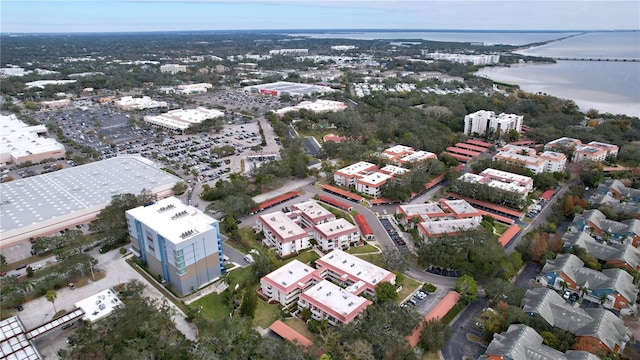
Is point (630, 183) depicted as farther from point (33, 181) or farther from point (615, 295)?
point (33, 181)

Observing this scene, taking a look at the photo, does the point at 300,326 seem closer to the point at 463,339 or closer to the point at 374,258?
the point at 374,258

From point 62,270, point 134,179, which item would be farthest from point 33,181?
point 62,270

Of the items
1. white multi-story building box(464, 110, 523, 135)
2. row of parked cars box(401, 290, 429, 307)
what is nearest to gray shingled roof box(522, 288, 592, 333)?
row of parked cars box(401, 290, 429, 307)

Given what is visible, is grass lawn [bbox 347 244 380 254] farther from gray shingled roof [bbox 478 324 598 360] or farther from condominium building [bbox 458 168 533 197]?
condominium building [bbox 458 168 533 197]

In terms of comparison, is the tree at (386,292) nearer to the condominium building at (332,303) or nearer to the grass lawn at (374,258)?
the condominium building at (332,303)

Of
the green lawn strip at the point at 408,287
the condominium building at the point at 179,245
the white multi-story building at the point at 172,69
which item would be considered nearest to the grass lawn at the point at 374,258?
the green lawn strip at the point at 408,287
